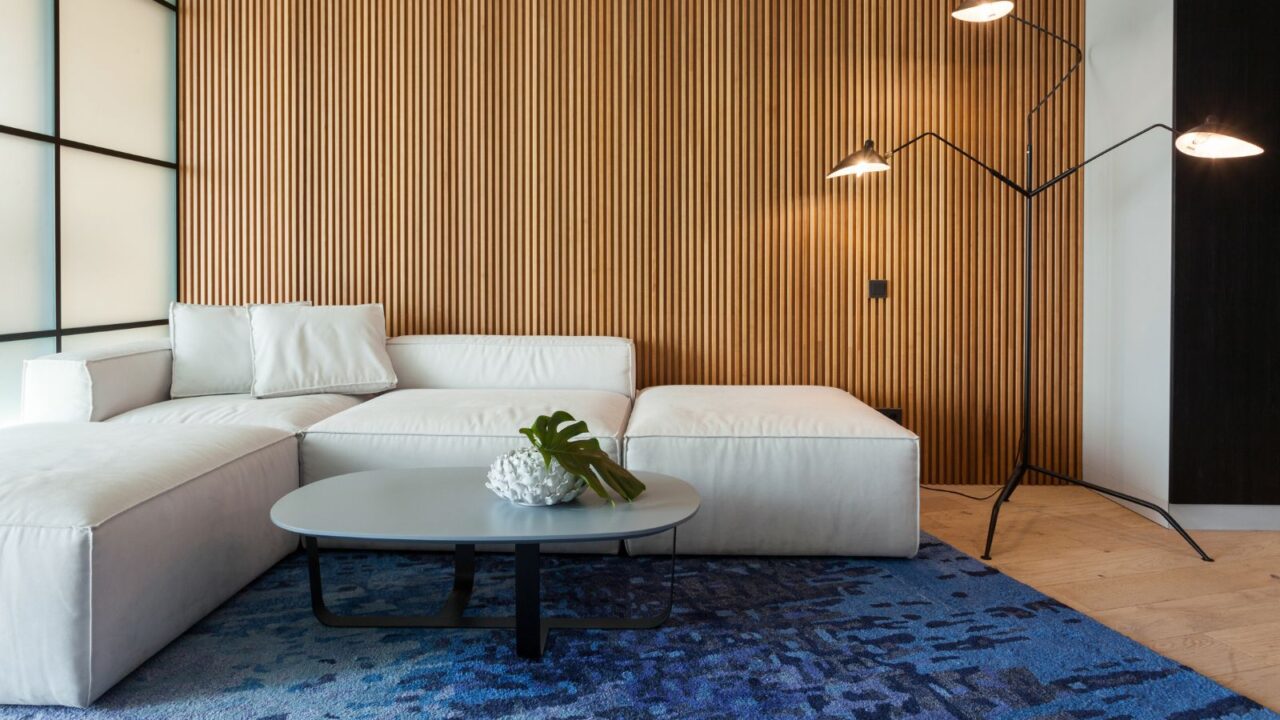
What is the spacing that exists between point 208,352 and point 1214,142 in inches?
153

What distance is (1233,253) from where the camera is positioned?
3141mm

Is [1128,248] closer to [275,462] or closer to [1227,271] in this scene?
[1227,271]

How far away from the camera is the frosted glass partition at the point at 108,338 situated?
11.4ft

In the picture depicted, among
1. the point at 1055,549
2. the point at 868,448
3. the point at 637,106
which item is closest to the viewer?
the point at 868,448

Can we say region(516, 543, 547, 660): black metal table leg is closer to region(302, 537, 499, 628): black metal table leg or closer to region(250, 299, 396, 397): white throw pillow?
region(302, 537, 499, 628): black metal table leg

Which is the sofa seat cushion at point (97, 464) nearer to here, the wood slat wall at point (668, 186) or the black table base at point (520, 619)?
the black table base at point (520, 619)

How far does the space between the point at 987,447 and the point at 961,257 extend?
3.11 feet

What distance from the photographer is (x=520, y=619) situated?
2027 mm

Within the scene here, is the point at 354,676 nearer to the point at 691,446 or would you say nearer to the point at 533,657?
the point at 533,657

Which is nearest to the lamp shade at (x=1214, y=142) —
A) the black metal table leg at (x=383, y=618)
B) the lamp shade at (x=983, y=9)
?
the lamp shade at (x=983, y=9)

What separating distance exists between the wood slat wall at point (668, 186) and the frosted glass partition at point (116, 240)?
122 millimetres

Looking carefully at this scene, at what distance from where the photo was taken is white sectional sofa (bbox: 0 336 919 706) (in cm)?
176

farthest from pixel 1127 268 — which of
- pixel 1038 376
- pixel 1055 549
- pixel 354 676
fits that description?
pixel 354 676

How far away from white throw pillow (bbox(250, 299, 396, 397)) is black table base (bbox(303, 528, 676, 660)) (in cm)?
138
